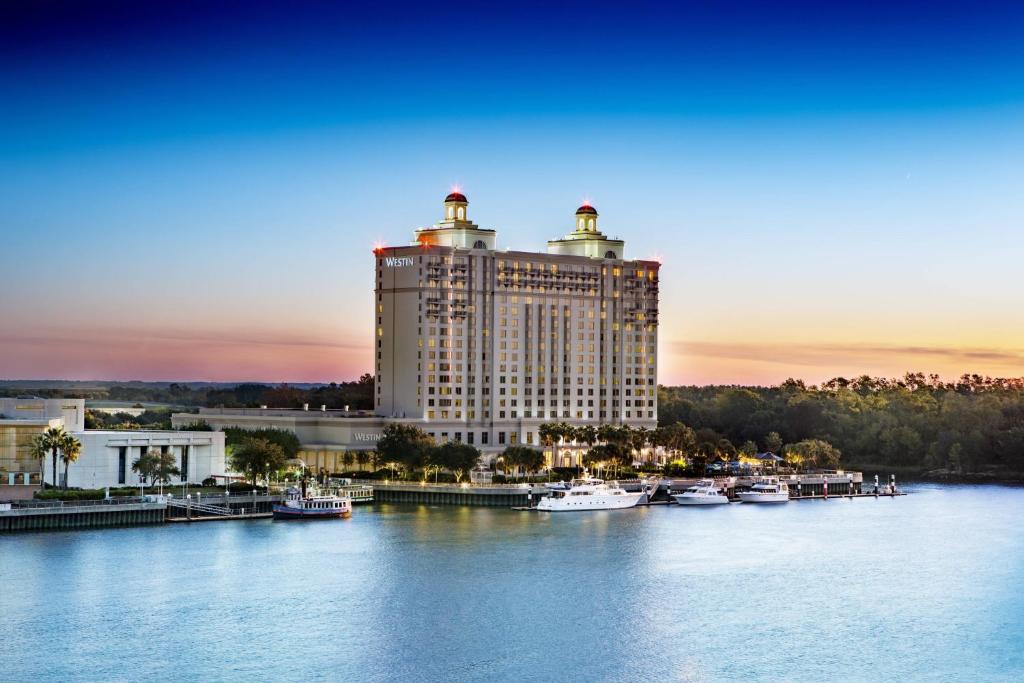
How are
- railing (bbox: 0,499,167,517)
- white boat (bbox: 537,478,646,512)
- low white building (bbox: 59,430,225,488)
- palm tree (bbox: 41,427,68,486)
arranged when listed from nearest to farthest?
railing (bbox: 0,499,167,517)
palm tree (bbox: 41,427,68,486)
low white building (bbox: 59,430,225,488)
white boat (bbox: 537,478,646,512)

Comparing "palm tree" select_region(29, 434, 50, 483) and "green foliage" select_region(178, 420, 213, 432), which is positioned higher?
"green foliage" select_region(178, 420, 213, 432)

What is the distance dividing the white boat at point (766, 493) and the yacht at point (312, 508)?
126 ft

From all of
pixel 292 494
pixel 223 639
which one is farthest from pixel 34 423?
pixel 223 639

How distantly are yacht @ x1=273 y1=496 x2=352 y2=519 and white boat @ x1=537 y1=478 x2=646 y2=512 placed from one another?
16.7m

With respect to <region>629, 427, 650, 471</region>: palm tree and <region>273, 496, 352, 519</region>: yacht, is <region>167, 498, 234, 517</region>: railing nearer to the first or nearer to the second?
<region>273, 496, 352, 519</region>: yacht

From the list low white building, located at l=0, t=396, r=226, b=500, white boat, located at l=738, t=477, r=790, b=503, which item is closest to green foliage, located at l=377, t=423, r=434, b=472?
low white building, located at l=0, t=396, r=226, b=500

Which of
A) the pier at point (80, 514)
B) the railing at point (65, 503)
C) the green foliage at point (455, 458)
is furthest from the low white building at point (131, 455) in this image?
the green foliage at point (455, 458)

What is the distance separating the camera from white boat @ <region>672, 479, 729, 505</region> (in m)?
124

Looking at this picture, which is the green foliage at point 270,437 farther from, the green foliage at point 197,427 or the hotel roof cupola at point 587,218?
the hotel roof cupola at point 587,218

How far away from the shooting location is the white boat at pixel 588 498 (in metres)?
116

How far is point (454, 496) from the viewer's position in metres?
120

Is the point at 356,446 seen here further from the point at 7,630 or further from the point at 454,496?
the point at 7,630

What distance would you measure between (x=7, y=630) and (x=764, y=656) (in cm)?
3315

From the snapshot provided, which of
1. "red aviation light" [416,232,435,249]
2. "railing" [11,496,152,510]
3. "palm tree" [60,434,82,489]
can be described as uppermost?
"red aviation light" [416,232,435,249]
